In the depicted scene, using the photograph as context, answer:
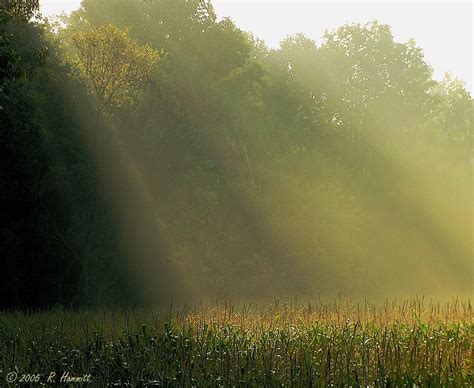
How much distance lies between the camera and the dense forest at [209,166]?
86.3ft

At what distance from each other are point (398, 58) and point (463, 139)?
11185 mm

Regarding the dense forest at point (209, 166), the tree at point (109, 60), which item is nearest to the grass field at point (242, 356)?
the dense forest at point (209, 166)

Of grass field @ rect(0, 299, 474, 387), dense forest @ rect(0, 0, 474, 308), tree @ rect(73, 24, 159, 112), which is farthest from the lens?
dense forest @ rect(0, 0, 474, 308)

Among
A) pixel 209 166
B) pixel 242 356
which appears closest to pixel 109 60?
pixel 209 166

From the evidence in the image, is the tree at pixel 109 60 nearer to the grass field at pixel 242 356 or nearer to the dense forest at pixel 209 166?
the dense forest at pixel 209 166

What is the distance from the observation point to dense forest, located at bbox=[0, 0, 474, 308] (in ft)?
86.3

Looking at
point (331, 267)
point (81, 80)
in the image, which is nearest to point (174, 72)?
point (81, 80)

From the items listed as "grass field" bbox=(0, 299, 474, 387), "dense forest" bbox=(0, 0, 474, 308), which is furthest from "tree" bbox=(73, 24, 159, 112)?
"grass field" bbox=(0, 299, 474, 387)

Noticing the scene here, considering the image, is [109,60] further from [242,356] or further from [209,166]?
[242,356]

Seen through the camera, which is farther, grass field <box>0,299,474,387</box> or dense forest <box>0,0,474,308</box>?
dense forest <box>0,0,474,308</box>

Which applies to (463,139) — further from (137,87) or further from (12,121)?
(12,121)

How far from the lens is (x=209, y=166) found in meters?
32.5

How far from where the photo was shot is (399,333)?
13383 millimetres

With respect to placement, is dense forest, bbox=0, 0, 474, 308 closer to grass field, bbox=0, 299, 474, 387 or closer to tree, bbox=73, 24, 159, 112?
tree, bbox=73, 24, 159, 112
